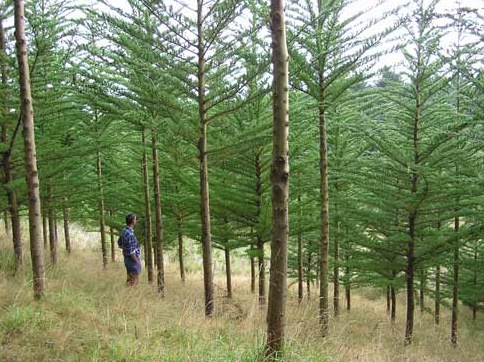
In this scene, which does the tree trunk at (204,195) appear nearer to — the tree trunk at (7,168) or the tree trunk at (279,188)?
the tree trunk at (279,188)

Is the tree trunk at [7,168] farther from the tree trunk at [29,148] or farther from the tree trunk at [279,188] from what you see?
the tree trunk at [279,188]

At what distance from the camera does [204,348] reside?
14.7ft

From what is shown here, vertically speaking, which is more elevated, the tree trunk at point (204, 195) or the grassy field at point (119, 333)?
the tree trunk at point (204, 195)

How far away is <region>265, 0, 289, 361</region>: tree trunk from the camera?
4.09 m

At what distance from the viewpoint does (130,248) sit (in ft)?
27.3

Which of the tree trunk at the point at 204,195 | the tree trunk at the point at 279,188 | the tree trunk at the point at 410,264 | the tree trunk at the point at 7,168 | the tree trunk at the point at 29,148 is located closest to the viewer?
the tree trunk at the point at 279,188

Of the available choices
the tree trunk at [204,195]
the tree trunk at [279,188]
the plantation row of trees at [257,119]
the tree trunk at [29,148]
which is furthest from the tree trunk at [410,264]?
the tree trunk at [29,148]

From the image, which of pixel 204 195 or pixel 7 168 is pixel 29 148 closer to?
pixel 7 168

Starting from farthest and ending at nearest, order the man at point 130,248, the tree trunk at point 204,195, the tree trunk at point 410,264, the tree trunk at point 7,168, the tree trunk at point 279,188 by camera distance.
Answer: the tree trunk at point 410,264 → the man at point 130,248 → the tree trunk at point 7,168 → the tree trunk at point 204,195 → the tree trunk at point 279,188

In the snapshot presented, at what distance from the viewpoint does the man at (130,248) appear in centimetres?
828

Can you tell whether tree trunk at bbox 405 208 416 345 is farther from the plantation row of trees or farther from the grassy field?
the grassy field

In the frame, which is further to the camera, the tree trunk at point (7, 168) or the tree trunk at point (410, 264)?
the tree trunk at point (410, 264)

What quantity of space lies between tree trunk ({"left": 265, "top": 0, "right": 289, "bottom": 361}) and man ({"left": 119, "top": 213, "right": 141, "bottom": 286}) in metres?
4.73

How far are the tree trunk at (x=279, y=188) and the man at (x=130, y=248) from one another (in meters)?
4.73
